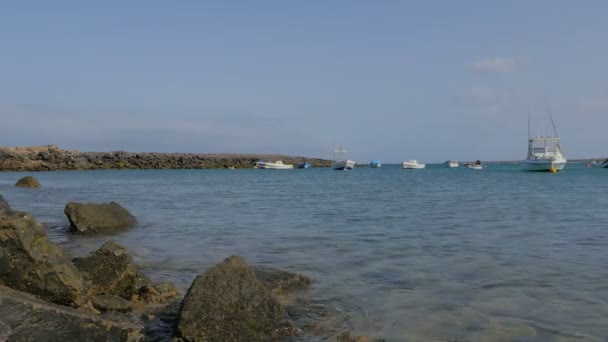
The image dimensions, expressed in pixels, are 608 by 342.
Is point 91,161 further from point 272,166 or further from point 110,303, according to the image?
point 110,303

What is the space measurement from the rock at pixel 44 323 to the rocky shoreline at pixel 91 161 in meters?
82.0

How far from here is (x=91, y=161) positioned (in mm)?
95625

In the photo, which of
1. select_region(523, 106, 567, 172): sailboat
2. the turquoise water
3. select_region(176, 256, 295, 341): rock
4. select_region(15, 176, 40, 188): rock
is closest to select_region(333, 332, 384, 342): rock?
the turquoise water

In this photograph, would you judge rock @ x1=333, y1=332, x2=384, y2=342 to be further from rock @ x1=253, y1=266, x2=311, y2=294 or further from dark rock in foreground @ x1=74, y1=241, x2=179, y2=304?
dark rock in foreground @ x1=74, y1=241, x2=179, y2=304

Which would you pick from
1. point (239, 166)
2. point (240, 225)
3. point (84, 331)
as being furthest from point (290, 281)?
point (239, 166)

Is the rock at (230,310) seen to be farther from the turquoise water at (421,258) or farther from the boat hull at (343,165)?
the boat hull at (343,165)

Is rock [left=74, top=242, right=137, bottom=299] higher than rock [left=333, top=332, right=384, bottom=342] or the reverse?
higher

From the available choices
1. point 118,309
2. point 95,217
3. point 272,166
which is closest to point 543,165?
point 95,217

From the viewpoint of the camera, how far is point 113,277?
6.92 metres

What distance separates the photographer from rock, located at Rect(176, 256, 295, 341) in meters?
5.19

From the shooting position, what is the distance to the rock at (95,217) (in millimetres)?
13281

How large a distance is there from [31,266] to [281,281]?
356 centimetres

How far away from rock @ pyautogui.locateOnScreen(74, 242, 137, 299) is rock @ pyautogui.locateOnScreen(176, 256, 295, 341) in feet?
6.48

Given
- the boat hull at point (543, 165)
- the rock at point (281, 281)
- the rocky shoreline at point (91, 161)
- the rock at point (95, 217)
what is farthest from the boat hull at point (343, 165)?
the rock at point (281, 281)
